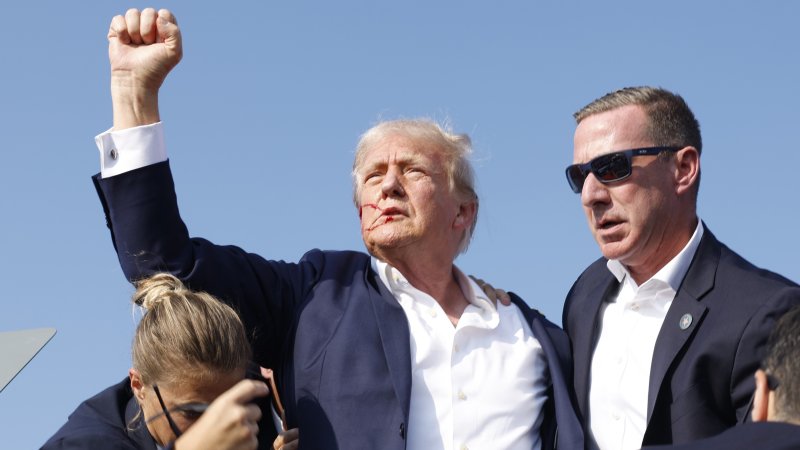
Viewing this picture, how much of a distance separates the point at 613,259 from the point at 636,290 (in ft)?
0.61

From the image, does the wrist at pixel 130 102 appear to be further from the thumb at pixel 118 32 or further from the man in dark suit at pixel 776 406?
the man in dark suit at pixel 776 406

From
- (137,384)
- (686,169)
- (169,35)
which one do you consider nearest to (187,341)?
(137,384)

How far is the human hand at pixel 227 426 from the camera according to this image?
453 cm

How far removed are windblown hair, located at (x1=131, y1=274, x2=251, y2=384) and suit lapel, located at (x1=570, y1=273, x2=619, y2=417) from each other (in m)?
1.62

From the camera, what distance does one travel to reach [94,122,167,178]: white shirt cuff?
5008 mm

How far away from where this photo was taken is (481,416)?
17.8ft

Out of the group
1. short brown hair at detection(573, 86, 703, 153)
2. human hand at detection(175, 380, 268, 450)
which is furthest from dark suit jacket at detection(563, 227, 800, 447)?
human hand at detection(175, 380, 268, 450)

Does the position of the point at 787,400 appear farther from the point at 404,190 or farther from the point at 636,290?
the point at 404,190

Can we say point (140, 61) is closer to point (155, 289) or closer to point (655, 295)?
point (155, 289)

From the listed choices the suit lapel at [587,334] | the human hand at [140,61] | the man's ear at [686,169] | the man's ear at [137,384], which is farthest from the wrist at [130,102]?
the man's ear at [686,169]

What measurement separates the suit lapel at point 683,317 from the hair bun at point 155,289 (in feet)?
6.41

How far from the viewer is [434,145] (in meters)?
6.17

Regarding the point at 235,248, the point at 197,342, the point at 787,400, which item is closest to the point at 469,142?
the point at 235,248

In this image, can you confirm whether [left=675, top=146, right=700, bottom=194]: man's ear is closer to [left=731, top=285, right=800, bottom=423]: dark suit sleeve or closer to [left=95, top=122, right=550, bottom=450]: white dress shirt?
[left=731, top=285, right=800, bottom=423]: dark suit sleeve
